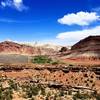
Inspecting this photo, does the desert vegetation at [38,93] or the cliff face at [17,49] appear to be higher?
the cliff face at [17,49]

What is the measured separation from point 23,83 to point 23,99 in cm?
749

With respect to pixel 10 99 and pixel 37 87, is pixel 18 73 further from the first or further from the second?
pixel 10 99

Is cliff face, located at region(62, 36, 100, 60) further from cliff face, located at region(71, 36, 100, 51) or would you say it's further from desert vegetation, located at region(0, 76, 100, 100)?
desert vegetation, located at region(0, 76, 100, 100)

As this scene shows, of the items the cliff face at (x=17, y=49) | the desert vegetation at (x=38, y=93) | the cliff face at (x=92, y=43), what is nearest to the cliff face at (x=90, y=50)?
the cliff face at (x=92, y=43)

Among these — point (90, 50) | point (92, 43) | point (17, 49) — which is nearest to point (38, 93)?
point (90, 50)

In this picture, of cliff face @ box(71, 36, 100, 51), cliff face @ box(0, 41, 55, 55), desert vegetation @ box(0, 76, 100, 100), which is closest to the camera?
desert vegetation @ box(0, 76, 100, 100)

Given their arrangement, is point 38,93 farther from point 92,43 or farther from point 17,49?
point 17,49

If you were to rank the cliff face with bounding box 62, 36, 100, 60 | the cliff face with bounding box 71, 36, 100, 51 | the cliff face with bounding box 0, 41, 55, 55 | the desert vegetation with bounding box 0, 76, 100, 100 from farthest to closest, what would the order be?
the cliff face with bounding box 0, 41, 55, 55 → the cliff face with bounding box 71, 36, 100, 51 → the cliff face with bounding box 62, 36, 100, 60 → the desert vegetation with bounding box 0, 76, 100, 100

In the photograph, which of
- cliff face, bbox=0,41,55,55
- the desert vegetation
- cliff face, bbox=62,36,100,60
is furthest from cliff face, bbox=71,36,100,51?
cliff face, bbox=0,41,55,55

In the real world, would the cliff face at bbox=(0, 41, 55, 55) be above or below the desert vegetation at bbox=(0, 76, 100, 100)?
above

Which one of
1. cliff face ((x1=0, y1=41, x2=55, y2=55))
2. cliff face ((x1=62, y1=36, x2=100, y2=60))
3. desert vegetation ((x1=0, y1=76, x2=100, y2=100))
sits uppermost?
cliff face ((x1=0, y1=41, x2=55, y2=55))

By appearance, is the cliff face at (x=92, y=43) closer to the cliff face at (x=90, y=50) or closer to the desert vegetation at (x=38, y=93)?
the cliff face at (x=90, y=50)

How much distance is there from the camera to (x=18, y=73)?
3931cm

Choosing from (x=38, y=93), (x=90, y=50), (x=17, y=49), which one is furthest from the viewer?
(x=17, y=49)
